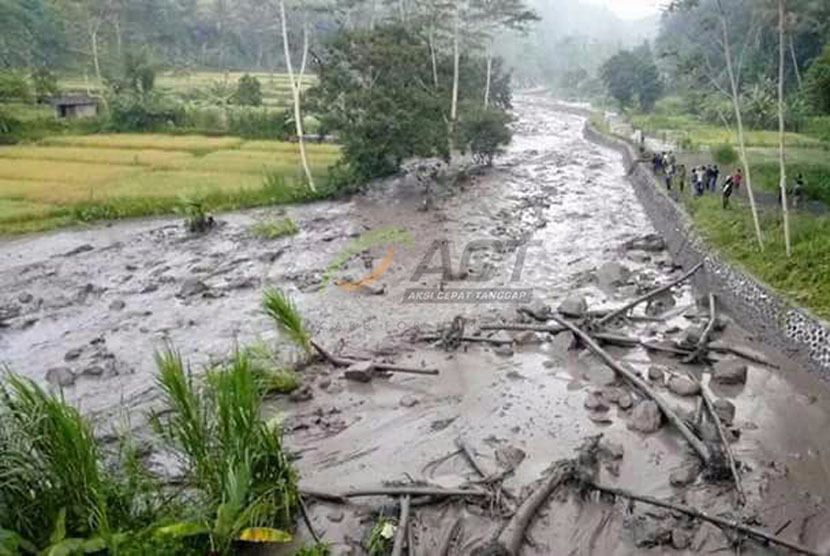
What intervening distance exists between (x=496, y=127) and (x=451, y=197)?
7.04m

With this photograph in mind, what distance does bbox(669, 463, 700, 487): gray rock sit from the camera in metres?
9.38

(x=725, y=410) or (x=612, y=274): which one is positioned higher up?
(x=612, y=274)

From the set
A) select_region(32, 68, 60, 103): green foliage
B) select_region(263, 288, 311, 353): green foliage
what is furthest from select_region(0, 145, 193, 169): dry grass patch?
select_region(263, 288, 311, 353): green foliage

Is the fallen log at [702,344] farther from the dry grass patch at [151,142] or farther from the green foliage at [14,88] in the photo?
the green foliage at [14,88]

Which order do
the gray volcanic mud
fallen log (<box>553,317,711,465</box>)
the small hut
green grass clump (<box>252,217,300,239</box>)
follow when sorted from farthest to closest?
the small hut → green grass clump (<box>252,217,300,239</box>) → fallen log (<box>553,317,711,465</box>) → the gray volcanic mud

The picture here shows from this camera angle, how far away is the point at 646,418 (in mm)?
10797

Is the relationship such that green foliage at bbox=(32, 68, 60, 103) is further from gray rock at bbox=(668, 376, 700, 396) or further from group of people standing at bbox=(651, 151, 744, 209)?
gray rock at bbox=(668, 376, 700, 396)

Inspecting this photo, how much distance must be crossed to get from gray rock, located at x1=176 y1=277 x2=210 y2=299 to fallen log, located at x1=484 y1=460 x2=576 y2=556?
12.6m

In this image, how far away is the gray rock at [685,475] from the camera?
30.8 feet

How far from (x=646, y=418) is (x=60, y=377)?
11556 mm

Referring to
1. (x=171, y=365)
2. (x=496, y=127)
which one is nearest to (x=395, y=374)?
(x=171, y=365)

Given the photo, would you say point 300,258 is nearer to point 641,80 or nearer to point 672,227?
point 672,227
